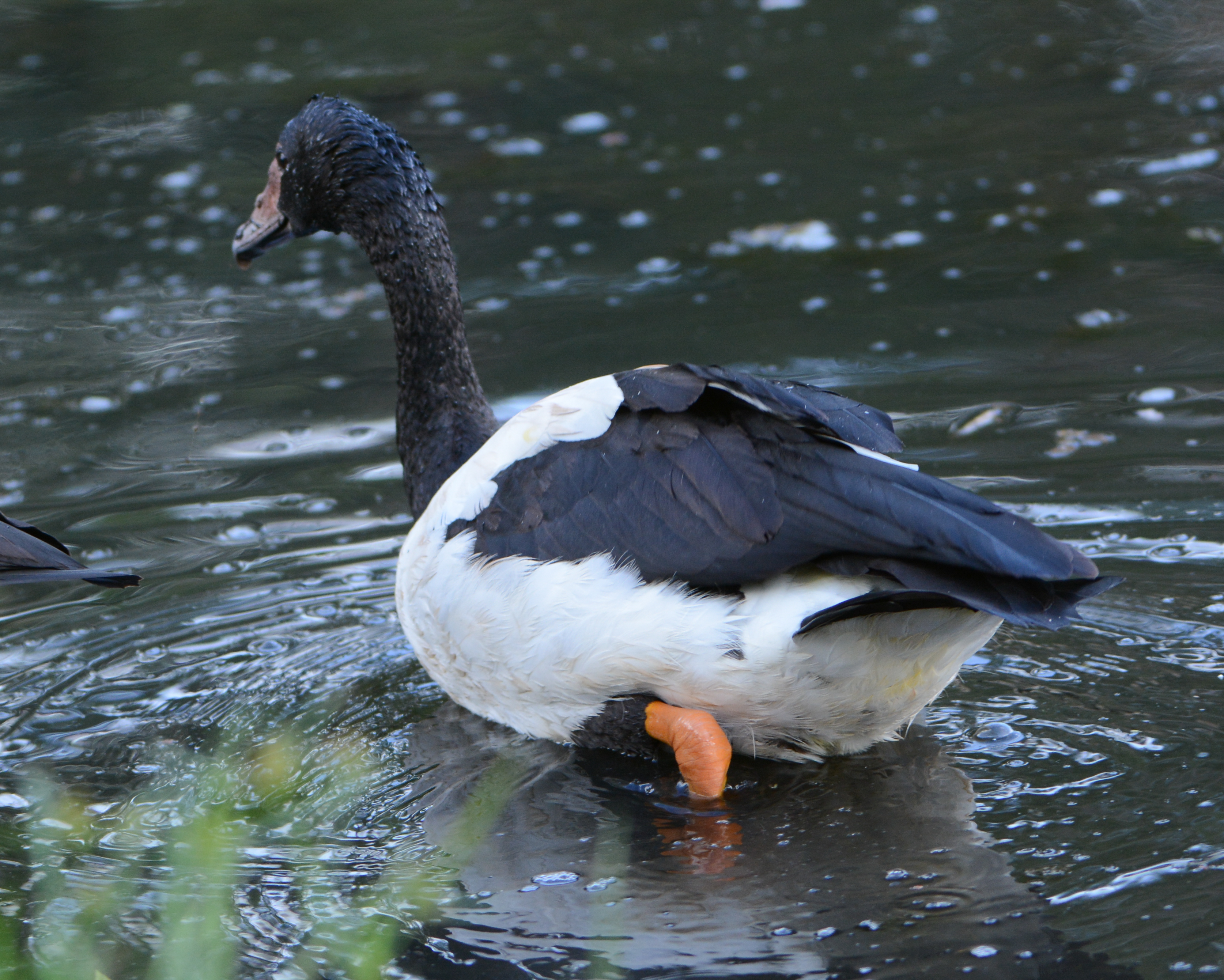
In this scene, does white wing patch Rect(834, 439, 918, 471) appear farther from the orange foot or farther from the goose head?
the goose head

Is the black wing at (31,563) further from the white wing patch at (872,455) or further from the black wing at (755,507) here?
the white wing patch at (872,455)

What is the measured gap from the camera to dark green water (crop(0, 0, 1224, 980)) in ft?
11.1

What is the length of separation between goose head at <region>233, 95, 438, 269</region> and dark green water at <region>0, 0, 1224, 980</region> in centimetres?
118

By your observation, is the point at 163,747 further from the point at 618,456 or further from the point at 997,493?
the point at 997,493

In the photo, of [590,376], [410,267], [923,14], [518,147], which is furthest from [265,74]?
[410,267]

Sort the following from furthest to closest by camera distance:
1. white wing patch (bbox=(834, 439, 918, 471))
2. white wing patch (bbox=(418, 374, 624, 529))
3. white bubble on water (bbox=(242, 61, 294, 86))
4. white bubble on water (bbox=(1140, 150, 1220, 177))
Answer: white bubble on water (bbox=(242, 61, 294, 86)) < white bubble on water (bbox=(1140, 150, 1220, 177)) < white wing patch (bbox=(418, 374, 624, 529)) < white wing patch (bbox=(834, 439, 918, 471))

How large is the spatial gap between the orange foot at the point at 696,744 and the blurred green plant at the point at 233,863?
48cm

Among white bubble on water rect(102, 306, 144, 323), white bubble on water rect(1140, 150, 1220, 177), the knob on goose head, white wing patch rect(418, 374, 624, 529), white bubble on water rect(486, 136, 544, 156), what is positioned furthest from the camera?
white bubble on water rect(486, 136, 544, 156)

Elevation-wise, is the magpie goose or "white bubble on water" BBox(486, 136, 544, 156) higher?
the magpie goose

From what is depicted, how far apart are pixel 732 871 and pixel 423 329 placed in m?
2.28

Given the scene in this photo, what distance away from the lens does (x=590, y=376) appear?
268 inches

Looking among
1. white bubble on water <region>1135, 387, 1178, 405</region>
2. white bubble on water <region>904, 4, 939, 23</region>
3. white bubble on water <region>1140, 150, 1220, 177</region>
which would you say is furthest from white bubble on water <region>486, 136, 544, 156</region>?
white bubble on water <region>1135, 387, 1178, 405</region>

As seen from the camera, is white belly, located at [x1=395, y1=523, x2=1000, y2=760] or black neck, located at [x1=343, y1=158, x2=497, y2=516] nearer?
white belly, located at [x1=395, y1=523, x2=1000, y2=760]

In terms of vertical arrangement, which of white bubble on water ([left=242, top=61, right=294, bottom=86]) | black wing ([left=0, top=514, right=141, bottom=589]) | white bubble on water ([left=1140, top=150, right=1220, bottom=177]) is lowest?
white bubble on water ([left=1140, top=150, right=1220, bottom=177])
